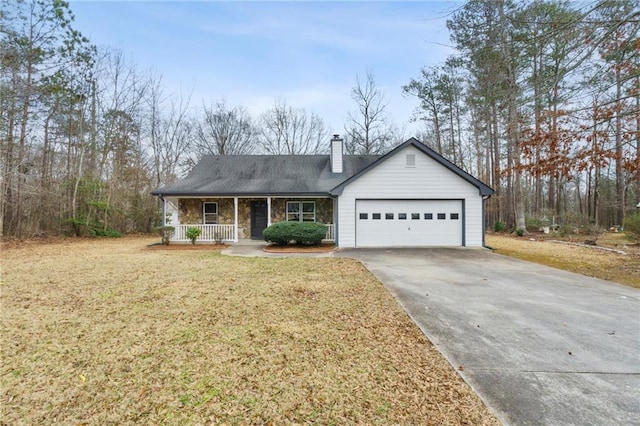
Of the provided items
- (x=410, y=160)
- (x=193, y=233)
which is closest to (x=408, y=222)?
(x=410, y=160)

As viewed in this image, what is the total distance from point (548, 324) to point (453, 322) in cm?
134

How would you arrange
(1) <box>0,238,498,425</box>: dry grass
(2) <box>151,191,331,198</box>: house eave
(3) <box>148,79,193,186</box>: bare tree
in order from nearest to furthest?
(1) <box>0,238,498,425</box>: dry grass, (2) <box>151,191,331,198</box>: house eave, (3) <box>148,79,193,186</box>: bare tree

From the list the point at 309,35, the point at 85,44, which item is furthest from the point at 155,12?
the point at 85,44

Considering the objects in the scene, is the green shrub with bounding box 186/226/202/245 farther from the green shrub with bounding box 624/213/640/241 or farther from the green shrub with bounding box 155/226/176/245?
the green shrub with bounding box 624/213/640/241

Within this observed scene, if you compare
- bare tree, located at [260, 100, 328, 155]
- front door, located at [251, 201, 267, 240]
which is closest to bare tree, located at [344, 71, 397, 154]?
bare tree, located at [260, 100, 328, 155]

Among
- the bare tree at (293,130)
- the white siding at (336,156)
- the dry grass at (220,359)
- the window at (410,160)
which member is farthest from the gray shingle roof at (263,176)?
the bare tree at (293,130)

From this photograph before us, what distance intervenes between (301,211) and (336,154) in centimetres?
401

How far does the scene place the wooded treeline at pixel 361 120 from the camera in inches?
233

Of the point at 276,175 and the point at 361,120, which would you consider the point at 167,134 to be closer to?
the point at 276,175

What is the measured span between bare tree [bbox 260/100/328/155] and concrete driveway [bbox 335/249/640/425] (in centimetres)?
2291

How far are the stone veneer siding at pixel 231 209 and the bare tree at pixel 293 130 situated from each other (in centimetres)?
1423

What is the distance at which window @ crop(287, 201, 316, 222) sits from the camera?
50.8ft

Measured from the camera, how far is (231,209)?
15.6 meters

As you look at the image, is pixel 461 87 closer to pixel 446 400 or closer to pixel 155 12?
pixel 155 12
